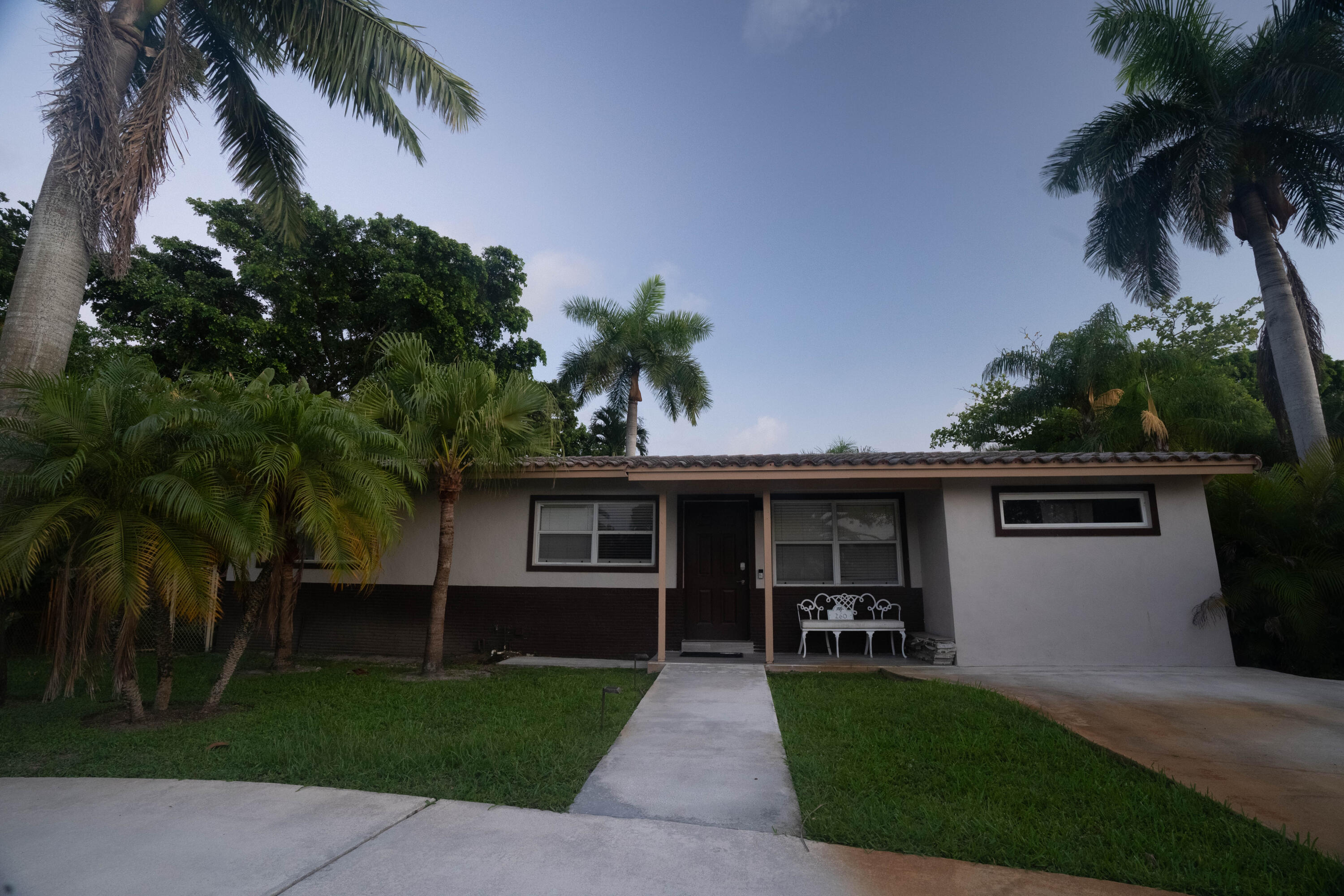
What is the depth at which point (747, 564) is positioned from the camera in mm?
10297

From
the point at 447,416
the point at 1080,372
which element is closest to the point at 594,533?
the point at 447,416

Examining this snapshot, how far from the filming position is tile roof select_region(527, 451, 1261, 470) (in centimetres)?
822

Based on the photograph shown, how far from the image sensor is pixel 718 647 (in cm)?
991

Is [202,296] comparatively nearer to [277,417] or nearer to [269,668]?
[269,668]

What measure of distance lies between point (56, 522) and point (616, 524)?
21.5ft

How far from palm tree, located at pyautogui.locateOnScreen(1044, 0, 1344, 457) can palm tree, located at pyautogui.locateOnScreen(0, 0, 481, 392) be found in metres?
11.3

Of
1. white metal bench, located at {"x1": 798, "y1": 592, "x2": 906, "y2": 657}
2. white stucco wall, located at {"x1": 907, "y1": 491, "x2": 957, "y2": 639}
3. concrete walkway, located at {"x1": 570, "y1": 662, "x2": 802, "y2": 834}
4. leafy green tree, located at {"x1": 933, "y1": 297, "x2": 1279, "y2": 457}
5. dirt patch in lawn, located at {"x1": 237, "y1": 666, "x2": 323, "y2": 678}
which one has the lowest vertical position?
concrete walkway, located at {"x1": 570, "y1": 662, "x2": 802, "y2": 834}

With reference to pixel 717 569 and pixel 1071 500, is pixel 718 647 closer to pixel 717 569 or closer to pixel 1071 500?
pixel 717 569

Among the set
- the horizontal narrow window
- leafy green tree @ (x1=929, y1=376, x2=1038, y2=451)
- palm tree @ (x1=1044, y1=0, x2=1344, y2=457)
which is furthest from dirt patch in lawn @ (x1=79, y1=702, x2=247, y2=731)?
leafy green tree @ (x1=929, y1=376, x2=1038, y2=451)

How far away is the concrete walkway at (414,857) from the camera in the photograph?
2797 millimetres

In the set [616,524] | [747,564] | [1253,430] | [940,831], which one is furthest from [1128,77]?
[940,831]

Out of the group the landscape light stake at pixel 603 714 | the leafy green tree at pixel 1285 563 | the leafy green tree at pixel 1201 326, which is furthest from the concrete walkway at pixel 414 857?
the leafy green tree at pixel 1201 326

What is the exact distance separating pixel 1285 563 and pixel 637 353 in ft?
53.4

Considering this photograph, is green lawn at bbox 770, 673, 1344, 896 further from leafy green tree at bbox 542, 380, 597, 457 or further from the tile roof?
leafy green tree at bbox 542, 380, 597, 457
